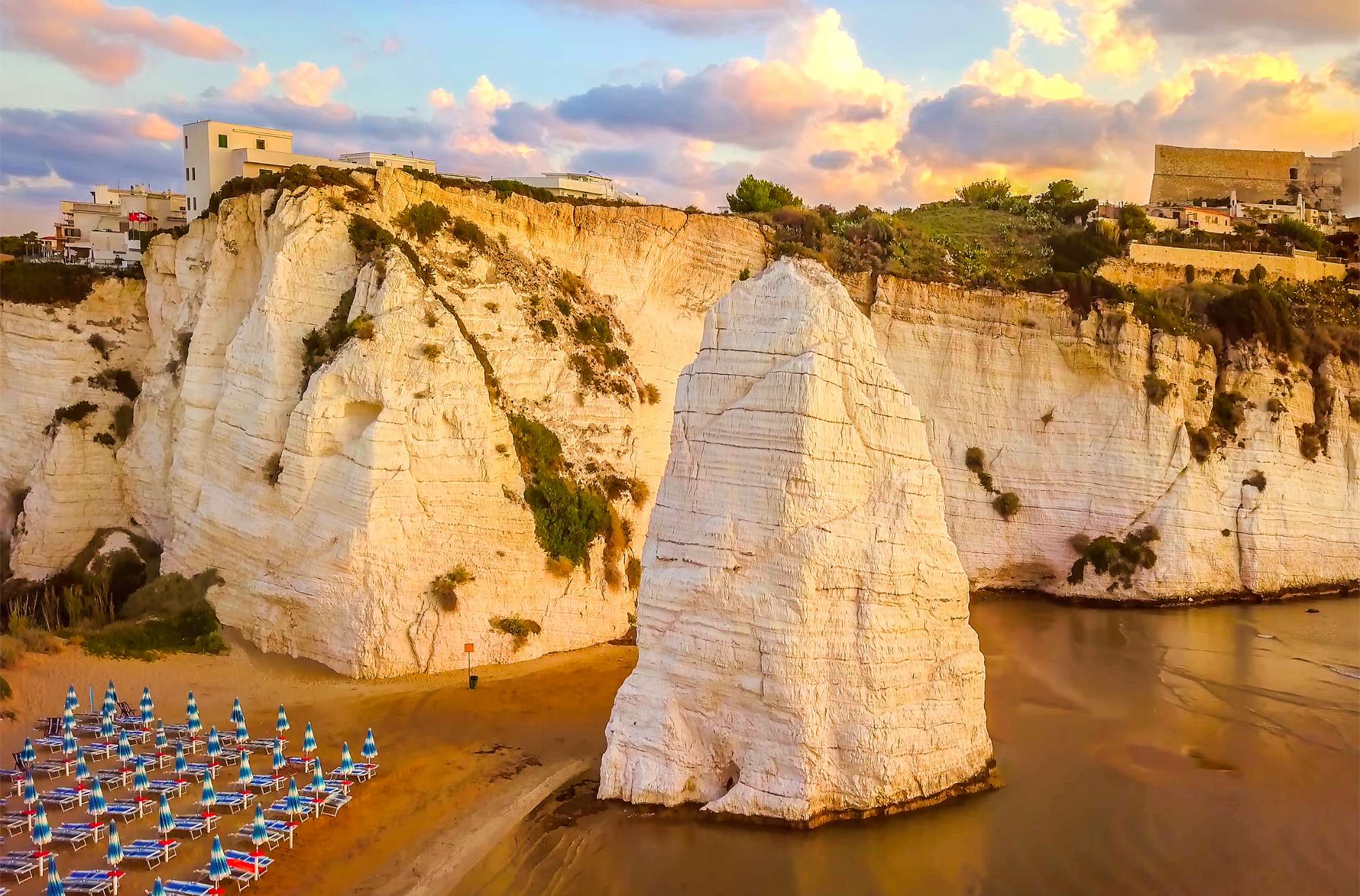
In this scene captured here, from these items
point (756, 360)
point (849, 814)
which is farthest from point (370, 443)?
point (849, 814)

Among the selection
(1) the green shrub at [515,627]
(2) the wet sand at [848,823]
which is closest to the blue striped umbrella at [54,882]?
(2) the wet sand at [848,823]

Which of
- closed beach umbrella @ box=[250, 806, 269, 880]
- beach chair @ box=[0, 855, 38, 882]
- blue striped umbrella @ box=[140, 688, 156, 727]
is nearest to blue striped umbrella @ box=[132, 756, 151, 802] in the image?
beach chair @ box=[0, 855, 38, 882]

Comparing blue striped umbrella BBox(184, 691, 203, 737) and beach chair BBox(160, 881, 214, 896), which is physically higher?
blue striped umbrella BBox(184, 691, 203, 737)

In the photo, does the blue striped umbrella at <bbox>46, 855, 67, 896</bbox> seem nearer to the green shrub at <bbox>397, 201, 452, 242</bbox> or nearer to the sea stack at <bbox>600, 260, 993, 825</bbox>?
the sea stack at <bbox>600, 260, 993, 825</bbox>

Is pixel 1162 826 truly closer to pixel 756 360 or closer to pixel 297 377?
pixel 756 360

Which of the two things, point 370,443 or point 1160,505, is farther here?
point 1160,505

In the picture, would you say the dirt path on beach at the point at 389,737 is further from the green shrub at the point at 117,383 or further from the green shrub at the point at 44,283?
the green shrub at the point at 44,283

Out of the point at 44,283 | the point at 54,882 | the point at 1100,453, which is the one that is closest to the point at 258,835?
the point at 54,882
